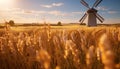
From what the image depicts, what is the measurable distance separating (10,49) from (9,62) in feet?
0.46

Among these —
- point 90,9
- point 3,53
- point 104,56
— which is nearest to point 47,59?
point 104,56

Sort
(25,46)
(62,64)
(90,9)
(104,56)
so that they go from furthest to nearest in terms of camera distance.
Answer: (90,9)
(25,46)
(62,64)
(104,56)

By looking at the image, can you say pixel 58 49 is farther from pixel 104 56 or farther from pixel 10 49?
pixel 104 56

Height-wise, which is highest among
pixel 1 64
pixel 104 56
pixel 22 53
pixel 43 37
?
pixel 104 56

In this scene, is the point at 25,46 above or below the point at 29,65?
above

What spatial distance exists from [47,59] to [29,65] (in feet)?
4.94

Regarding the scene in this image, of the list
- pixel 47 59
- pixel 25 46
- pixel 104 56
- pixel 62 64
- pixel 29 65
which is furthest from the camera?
pixel 25 46

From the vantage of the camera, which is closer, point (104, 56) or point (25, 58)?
point (104, 56)

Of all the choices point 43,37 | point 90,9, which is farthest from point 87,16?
point 43,37

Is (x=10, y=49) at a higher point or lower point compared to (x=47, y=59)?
lower

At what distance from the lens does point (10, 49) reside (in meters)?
2.18

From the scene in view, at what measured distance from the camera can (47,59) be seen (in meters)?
0.49

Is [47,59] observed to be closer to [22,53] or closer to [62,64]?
[62,64]

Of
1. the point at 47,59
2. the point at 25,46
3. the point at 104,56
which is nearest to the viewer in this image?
the point at 104,56
